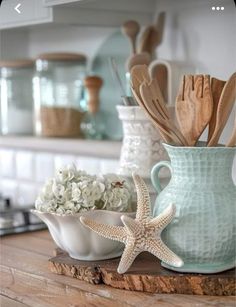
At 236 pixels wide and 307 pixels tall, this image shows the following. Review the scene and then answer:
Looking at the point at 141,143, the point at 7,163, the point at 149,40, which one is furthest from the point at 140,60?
the point at 7,163

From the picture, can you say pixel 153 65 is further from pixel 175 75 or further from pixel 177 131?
pixel 177 131

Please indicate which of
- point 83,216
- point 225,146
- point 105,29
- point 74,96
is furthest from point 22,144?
point 225,146

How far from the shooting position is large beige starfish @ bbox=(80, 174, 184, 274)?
3.04 feet

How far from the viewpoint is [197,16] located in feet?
4.40

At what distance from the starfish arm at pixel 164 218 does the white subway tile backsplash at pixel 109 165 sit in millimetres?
545

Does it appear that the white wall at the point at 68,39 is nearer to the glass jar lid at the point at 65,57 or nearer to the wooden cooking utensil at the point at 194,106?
the glass jar lid at the point at 65,57

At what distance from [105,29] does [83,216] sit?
744 mm

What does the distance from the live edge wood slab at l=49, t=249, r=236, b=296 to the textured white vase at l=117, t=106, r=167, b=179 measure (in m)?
0.19

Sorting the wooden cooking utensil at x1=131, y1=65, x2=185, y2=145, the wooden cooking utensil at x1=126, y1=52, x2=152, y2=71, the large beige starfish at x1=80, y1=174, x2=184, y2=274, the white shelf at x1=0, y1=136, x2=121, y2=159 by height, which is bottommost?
the large beige starfish at x1=80, y1=174, x2=184, y2=274

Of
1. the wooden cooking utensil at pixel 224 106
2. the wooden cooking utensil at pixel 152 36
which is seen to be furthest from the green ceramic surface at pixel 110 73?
the wooden cooking utensil at pixel 224 106

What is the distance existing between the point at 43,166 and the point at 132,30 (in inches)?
19.5

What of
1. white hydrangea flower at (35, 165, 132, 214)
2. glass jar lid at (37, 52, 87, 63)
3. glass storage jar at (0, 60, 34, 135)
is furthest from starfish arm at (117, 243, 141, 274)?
glass storage jar at (0, 60, 34, 135)

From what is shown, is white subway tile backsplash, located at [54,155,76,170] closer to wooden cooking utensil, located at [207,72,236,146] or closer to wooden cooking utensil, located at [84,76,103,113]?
wooden cooking utensil, located at [84,76,103,113]

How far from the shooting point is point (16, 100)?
1.85m
